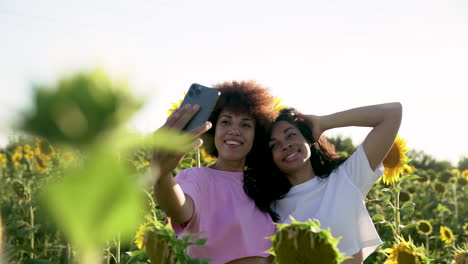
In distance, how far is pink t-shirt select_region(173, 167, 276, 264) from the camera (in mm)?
1609

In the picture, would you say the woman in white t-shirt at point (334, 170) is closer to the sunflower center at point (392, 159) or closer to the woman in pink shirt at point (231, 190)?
the woman in pink shirt at point (231, 190)

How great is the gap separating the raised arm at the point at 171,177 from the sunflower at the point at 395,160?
152 cm

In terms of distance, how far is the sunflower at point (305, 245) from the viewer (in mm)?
458

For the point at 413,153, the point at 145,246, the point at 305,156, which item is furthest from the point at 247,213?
the point at 413,153

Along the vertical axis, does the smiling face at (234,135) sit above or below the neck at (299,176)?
above

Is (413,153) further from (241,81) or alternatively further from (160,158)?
(160,158)

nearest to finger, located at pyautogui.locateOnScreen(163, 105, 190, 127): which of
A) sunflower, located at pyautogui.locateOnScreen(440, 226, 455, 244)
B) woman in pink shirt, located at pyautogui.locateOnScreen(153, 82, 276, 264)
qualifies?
woman in pink shirt, located at pyautogui.locateOnScreen(153, 82, 276, 264)

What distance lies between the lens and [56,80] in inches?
5.8

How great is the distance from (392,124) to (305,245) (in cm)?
170

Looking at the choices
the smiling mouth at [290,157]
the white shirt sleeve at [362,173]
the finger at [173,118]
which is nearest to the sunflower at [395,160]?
the white shirt sleeve at [362,173]

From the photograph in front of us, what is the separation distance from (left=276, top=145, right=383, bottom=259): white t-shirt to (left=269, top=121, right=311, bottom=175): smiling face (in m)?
0.08

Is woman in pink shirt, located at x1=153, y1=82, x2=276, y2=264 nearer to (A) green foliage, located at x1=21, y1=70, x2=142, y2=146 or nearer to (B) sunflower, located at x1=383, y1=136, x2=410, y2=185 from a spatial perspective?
(B) sunflower, located at x1=383, y1=136, x2=410, y2=185

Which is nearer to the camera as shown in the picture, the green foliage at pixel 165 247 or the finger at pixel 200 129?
the green foliage at pixel 165 247

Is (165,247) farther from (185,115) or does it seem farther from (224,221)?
(224,221)
